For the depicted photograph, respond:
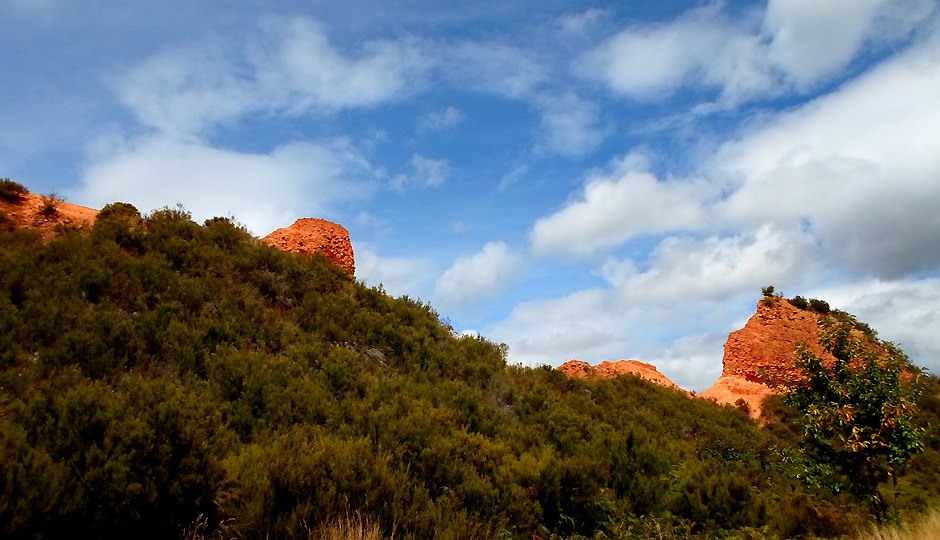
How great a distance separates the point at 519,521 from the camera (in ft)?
24.3

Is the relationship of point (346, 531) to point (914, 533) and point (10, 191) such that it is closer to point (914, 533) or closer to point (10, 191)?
point (914, 533)

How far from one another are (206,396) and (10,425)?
10.6 feet

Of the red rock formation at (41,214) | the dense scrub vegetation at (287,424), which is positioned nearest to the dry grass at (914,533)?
the dense scrub vegetation at (287,424)

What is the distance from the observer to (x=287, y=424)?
31.7 ft

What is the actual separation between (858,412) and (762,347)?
83.3 feet

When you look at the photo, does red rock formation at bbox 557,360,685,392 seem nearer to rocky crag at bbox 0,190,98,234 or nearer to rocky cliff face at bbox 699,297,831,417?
rocky cliff face at bbox 699,297,831,417

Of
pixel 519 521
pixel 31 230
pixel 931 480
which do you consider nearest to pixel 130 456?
pixel 519 521

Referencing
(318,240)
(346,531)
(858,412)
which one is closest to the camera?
(346,531)

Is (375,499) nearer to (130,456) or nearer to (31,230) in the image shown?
(130,456)

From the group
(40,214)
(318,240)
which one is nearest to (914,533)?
(40,214)

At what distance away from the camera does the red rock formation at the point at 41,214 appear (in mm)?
14575

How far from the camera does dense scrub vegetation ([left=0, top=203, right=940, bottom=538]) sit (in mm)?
5750

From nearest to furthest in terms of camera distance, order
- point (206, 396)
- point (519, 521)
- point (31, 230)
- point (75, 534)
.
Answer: point (75, 534)
point (519, 521)
point (206, 396)
point (31, 230)

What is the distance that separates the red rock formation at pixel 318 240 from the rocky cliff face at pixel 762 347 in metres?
21.8
